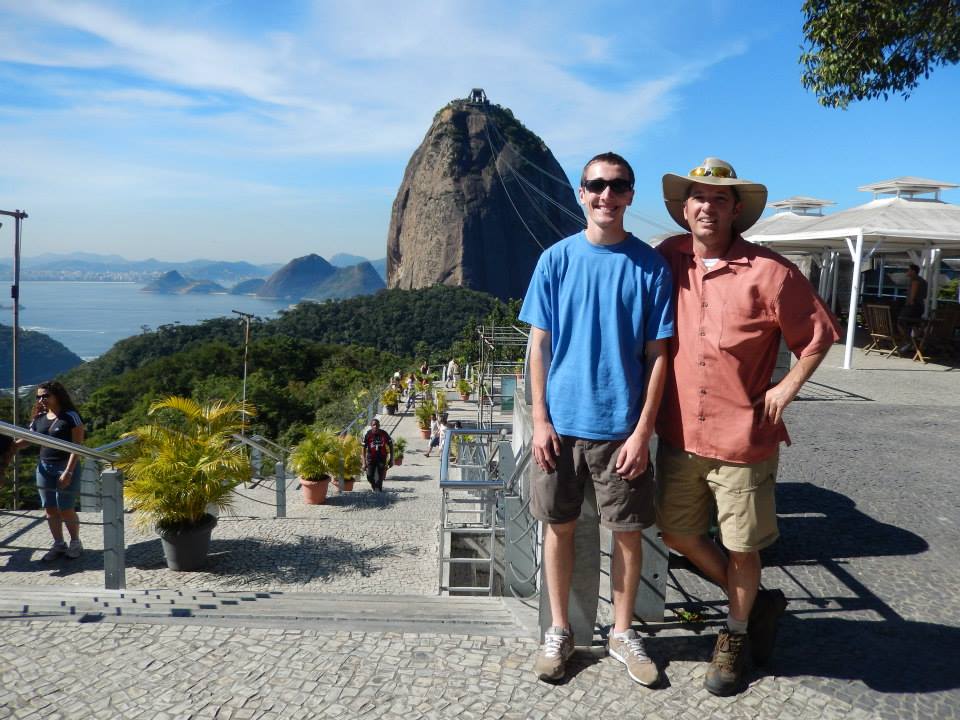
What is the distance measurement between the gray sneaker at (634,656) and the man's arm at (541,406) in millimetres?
616

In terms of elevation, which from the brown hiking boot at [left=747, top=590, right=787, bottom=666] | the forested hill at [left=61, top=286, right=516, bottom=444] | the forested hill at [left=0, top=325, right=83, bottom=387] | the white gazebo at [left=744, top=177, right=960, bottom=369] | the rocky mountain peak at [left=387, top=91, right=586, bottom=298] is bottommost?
the forested hill at [left=0, top=325, right=83, bottom=387]

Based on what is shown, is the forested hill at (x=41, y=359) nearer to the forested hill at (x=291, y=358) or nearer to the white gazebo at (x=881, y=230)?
the forested hill at (x=291, y=358)

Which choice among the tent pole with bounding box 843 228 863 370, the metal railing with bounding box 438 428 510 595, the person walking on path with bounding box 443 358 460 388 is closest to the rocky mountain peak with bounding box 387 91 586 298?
the person walking on path with bounding box 443 358 460 388

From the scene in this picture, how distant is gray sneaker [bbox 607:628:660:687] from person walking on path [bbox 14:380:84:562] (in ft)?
12.4

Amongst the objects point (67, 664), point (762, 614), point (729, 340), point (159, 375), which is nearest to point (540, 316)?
point (729, 340)

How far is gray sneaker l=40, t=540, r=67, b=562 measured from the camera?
463 cm

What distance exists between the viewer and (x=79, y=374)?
55.7m

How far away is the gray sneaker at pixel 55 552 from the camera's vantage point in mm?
4633

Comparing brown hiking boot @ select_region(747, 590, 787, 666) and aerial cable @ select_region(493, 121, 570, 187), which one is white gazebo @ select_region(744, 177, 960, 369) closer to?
brown hiking boot @ select_region(747, 590, 787, 666)

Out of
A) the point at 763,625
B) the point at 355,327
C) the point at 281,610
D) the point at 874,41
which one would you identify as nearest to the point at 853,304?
the point at 874,41

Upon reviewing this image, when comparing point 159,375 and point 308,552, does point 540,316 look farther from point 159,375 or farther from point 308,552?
point 159,375

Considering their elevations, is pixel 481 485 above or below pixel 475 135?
below

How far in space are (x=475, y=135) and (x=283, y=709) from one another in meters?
94.5

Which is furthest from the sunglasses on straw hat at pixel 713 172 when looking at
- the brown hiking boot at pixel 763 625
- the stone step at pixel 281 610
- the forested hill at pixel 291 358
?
the forested hill at pixel 291 358
